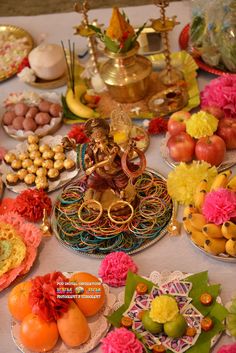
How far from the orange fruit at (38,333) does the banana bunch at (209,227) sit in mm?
362

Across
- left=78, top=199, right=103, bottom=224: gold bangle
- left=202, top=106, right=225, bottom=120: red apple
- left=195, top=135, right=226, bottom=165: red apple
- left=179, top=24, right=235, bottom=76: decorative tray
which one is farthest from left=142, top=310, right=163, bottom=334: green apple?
left=179, top=24, right=235, bottom=76: decorative tray

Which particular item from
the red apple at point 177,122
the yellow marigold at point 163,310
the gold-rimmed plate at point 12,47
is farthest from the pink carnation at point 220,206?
the gold-rimmed plate at point 12,47

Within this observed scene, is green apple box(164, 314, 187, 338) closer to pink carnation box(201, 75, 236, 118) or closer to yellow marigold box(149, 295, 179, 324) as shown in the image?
yellow marigold box(149, 295, 179, 324)

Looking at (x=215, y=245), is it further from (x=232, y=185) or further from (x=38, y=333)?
(x=38, y=333)

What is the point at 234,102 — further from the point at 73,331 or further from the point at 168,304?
the point at 73,331

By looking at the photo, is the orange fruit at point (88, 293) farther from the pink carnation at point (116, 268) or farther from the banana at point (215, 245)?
the banana at point (215, 245)

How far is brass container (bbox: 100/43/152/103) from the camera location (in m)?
1.56

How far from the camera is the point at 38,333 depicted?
3.45 feet

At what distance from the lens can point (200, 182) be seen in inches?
49.4

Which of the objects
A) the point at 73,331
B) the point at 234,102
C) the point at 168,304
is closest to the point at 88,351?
the point at 73,331

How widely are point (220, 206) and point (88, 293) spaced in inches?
13.0

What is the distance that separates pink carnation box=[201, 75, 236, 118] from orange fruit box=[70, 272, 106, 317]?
0.63 m

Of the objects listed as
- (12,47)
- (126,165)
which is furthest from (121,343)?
(12,47)

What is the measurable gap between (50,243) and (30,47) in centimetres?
89
